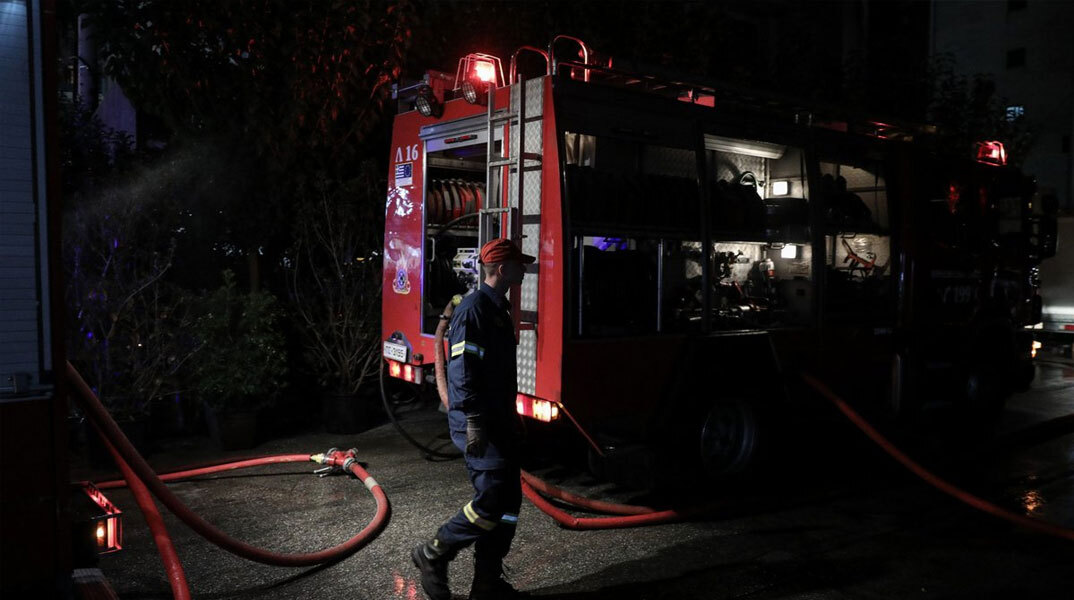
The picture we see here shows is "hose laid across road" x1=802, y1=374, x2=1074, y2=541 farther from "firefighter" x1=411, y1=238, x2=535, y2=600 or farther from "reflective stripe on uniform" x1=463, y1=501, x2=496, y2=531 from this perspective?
"reflective stripe on uniform" x1=463, y1=501, x2=496, y2=531

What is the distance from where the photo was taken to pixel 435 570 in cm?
388

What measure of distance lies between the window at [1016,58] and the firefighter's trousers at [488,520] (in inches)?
1394

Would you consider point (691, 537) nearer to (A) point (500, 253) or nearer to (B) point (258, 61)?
(A) point (500, 253)

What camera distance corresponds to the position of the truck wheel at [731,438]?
6172 millimetres

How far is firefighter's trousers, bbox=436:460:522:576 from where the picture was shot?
12.3 feet

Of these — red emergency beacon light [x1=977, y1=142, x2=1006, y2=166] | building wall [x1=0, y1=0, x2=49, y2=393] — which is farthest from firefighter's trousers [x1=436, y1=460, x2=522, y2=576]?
red emergency beacon light [x1=977, y1=142, x2=1006, y2=166]

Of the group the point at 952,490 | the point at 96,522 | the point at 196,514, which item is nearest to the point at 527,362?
the point at 196,514

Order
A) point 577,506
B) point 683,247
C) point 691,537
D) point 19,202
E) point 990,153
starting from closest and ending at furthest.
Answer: point 19,202 < point 691,537 < point 577,506 < point 683,247 < point 990,153

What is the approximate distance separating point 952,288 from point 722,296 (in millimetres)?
3209

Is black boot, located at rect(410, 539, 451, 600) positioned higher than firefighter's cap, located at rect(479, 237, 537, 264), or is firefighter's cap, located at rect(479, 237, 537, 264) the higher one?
firefighter's cap, located at rect(479, 237, 537, 264)

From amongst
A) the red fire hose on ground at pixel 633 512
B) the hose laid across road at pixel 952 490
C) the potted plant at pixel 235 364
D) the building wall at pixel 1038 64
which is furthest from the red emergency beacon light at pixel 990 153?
the building wall at pixel 1038 64

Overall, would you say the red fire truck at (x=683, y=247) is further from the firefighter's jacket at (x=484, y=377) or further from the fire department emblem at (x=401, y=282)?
the firefighter's jacket at (x=484, y=377)

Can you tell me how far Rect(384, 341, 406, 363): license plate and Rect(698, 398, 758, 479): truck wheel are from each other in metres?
2.48

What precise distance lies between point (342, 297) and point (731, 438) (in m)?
3.95
